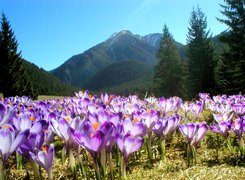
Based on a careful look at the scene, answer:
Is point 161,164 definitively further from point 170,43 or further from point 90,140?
→ point 170,43

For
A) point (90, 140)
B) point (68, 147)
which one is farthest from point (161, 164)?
point (90, 140)

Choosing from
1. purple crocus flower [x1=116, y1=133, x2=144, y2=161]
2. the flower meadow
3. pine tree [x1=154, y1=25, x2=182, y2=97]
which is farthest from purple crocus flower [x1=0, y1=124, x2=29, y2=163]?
pine tree [x1=154, y1=25, x2=182, y2=97]

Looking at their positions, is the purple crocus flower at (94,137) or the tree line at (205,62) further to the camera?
the tree line at (205,62)

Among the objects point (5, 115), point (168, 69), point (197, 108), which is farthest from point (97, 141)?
point (168, 69)

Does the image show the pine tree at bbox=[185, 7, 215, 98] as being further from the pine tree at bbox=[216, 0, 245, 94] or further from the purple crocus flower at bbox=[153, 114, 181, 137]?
the purple crocus flower at bbox=[153, 114, 181, 137]

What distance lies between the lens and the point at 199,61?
3994cm

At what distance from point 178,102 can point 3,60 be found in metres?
54.2

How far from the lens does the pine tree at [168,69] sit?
51.3 m

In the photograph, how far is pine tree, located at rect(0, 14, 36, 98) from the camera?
52.5 meters

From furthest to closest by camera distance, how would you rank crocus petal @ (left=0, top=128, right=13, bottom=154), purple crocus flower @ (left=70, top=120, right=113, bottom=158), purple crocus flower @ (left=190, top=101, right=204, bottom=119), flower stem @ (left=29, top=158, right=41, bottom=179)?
purple crocus flower @ (left=190, top=101, right=204, bottom=119) → flower stem @ (left=29, top=158, right=41, bottom=179) → purple crocus flower @ (left=70, top=120, right=113, bottom=158) → crocus petal @ (left=0, top=128, right=13, bottom=154)

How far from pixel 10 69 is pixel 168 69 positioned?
81.8 ft

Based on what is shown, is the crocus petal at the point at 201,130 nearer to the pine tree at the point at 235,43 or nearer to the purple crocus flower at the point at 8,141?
the purple crocus flower at the point at 8,141

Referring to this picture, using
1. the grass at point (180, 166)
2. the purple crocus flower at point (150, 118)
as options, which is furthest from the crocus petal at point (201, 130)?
the purple crocus flower at point (150, 118)

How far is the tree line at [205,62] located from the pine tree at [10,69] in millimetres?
21899
